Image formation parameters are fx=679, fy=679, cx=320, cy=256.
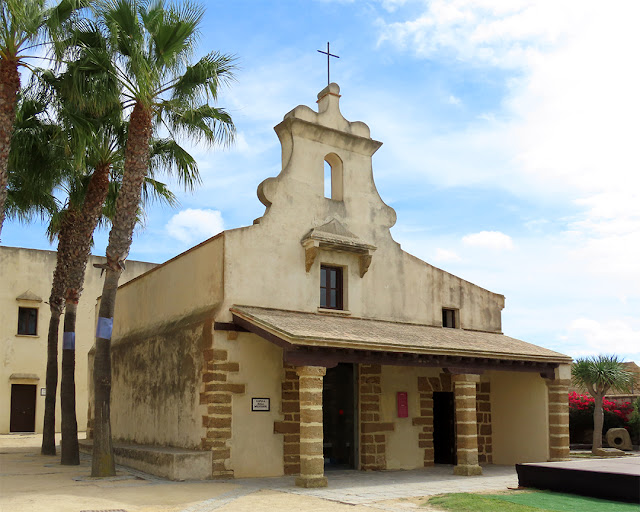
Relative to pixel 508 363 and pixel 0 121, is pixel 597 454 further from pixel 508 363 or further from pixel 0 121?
pixel 0 121

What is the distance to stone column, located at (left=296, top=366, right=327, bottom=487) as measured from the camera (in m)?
11.7

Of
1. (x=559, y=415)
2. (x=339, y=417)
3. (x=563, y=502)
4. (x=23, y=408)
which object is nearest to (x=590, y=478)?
(x=563, y=502)

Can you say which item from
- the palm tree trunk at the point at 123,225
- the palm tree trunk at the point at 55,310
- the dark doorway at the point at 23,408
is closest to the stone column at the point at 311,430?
the palm tree trunk at the point at 123,225

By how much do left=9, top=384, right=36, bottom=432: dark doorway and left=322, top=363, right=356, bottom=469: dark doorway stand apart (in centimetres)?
1601

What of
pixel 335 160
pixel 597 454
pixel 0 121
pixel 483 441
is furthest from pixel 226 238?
pixel 597 454

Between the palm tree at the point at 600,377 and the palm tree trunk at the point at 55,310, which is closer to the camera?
the palm tree trunk at the point at 55,310

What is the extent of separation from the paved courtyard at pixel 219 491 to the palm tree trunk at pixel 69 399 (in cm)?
39

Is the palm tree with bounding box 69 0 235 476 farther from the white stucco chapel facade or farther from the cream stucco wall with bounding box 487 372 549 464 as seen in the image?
the cream stucco wall with bounding box 487 372 549 464

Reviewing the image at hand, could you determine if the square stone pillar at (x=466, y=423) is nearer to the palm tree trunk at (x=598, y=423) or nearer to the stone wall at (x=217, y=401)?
the stone wall at (x=217, y=401)

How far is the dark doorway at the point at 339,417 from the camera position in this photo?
15.3m

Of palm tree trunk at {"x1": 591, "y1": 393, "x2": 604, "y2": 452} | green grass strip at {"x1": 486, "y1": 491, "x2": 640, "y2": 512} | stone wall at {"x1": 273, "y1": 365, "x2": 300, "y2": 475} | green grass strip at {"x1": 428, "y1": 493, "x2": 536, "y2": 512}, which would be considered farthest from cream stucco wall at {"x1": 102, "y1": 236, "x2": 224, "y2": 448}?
palm tree trunk at {"x1": 591, "y1": 393, "x2": 604, "y2": 452}

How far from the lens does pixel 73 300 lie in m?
16.4

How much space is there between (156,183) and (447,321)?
27.2 feet

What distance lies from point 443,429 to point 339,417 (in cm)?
354
